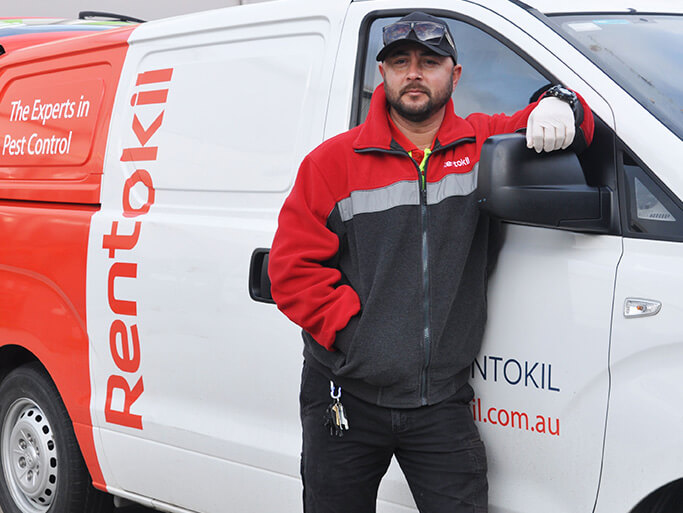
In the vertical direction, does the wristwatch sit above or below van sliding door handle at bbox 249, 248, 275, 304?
above

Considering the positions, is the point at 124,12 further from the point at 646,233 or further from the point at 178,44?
the point at 646,233

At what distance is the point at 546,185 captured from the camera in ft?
8.77

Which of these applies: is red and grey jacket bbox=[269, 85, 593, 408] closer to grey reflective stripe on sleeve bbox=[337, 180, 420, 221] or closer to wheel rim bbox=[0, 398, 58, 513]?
grey reflective stripe on sleeve bbox=[337, 180, 420, 221]

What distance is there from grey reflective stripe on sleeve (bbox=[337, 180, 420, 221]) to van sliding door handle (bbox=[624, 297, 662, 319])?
592mm

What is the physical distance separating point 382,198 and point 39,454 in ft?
7.78

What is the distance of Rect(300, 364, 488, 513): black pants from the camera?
2918 mm

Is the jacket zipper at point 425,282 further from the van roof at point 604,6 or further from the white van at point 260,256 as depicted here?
the van roof at point 604,6

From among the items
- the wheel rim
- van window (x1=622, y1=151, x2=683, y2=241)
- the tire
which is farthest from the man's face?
the wheel rim

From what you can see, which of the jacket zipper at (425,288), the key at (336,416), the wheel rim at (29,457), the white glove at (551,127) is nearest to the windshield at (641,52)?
the white glove at (551,127)

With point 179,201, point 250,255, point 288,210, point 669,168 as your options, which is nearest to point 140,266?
point 179,201

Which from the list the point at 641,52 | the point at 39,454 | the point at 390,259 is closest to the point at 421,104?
the point at 390,259

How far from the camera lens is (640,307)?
2.64 m

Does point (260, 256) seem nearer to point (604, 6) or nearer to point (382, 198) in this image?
point (382, 198)

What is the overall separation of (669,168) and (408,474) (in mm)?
1069
